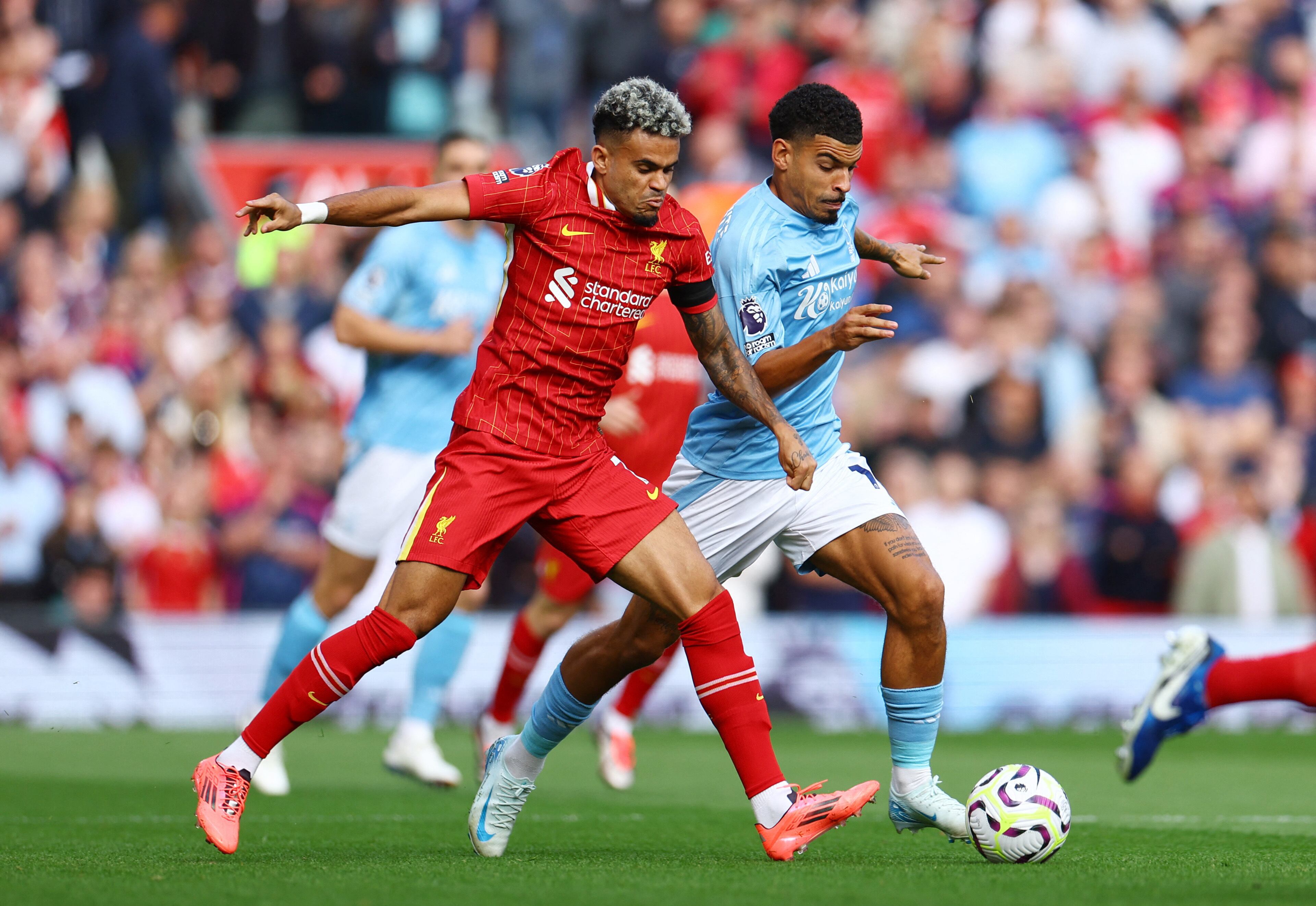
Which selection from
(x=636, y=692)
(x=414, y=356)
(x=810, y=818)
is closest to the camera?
(x=810, y=818)

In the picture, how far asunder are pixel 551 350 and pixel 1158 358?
9782 mm

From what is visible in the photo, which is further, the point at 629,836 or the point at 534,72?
the point at 534,72

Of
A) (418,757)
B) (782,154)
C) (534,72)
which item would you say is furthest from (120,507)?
(782,154)

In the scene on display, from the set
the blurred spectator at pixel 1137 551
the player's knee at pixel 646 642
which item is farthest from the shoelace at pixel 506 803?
the blurred spectator at pixel 1137 551

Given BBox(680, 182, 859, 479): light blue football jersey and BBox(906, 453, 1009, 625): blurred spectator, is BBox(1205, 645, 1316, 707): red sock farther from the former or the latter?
BBox(906, 453, 1009, 625): blurred spectator

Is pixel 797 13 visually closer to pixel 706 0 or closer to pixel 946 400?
pixel 706 0

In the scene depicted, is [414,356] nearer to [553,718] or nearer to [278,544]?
[553,718]

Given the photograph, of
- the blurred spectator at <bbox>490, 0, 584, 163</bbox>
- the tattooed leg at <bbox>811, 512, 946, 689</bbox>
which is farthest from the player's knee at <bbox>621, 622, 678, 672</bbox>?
the blurred spectator at <bbox>490, 0, 584, 163</bbox>

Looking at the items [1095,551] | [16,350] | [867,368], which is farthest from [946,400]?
[16,350]

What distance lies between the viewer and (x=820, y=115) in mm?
6496

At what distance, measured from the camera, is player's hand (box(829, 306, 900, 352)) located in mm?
5961

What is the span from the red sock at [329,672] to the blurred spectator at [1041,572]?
782 cm

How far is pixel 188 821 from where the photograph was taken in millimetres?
7387

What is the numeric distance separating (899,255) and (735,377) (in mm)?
998
